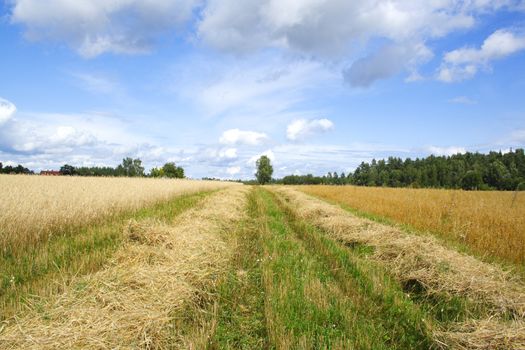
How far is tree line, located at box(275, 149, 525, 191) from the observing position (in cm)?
6862

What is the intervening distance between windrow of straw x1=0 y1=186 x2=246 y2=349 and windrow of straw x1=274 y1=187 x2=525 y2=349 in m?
3.67

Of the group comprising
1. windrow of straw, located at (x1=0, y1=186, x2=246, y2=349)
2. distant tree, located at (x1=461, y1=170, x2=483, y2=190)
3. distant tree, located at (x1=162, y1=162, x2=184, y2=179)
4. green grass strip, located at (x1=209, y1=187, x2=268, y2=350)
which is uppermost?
distant tree, located at (x1=162, y1=162, x2=184, y2=179)

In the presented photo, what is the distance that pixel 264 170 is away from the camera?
378ft

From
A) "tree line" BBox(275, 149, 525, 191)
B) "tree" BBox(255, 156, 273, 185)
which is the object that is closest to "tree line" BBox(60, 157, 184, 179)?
"tree" BBox(255, 156, 273, 185)

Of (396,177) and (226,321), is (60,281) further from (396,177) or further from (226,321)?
(396,177)

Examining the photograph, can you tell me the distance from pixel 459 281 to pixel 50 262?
789cm

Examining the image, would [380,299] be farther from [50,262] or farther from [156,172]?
[156,172]

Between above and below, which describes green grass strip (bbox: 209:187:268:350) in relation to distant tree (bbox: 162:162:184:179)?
below

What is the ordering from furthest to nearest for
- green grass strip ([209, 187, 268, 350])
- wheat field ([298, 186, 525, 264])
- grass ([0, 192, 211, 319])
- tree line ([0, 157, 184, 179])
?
tree line ([0, 157, 184, 179]), wheat field ([298, 186, 525, 264]), grass ([0, 192, 211, 319]), green grass strip ([209, 187, 268, 350])

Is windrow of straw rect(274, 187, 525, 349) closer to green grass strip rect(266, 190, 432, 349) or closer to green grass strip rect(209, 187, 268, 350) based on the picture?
green grass strip rect(266, 190, 432, 349)

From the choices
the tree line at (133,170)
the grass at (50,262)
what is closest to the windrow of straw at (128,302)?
the grass at (50,262)

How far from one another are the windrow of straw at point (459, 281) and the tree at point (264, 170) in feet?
347

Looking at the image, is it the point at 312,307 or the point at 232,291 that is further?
the point at 232,291

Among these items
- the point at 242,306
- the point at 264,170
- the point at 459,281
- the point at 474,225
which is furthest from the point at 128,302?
the point at 264,170
